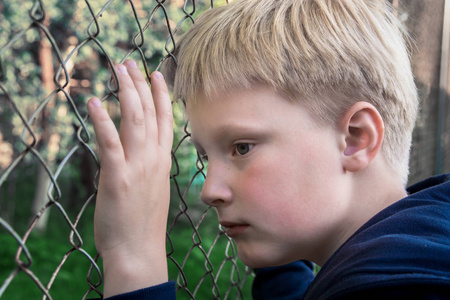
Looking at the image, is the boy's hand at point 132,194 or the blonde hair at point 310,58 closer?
the boy's hand at point 132,194

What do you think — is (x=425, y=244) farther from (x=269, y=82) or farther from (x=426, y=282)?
(x=269, y=82)

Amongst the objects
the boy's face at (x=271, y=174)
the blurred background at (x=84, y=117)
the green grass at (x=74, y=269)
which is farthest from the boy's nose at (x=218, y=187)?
the green grass at (x=74, y=269)

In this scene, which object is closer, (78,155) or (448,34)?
(448,34)

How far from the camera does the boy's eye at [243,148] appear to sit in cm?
122

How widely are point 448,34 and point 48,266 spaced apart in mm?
4153

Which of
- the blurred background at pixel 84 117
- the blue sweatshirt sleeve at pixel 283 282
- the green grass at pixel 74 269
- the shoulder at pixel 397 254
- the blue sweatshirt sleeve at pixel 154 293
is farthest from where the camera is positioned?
the green grass at pixel 74 269

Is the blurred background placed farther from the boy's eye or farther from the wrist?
the wrist

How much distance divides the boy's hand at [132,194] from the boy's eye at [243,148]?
0.20 m

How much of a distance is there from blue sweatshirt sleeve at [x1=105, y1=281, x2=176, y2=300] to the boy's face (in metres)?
0.24

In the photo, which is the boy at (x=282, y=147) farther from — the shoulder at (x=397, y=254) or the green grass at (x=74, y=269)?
the green grass at (x=74, y=269)

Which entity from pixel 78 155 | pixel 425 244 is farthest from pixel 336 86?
pixel 78 155

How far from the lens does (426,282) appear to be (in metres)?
0.90

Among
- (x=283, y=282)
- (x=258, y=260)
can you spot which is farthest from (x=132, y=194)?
(x=283, y=282)

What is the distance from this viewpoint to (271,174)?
1.19 metres
